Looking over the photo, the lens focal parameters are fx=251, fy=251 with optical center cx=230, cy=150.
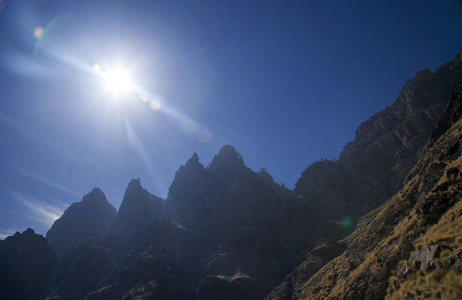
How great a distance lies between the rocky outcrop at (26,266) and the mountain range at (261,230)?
0.49 m

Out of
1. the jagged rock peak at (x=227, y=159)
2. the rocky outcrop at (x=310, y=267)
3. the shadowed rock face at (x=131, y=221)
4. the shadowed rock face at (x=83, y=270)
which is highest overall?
the jagged rock peak at (x=227, y=159)

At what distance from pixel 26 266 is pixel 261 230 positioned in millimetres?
124671

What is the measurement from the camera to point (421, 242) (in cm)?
2558

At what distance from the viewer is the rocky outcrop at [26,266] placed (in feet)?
397

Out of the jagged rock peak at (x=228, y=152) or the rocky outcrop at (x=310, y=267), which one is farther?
the jagged rock peak at (x=228, y=152)

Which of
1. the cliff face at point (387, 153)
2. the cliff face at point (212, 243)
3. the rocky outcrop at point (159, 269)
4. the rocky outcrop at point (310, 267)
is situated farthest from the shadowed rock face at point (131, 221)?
the rocky outcrop at point (310, 267)

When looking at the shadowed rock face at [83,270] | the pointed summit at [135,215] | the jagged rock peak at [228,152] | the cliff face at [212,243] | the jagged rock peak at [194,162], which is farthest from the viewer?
the jagged rock peak at [194,162]

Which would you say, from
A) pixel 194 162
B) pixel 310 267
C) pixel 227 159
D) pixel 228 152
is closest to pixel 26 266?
pixel 194 162

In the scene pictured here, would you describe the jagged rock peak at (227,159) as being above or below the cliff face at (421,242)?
above

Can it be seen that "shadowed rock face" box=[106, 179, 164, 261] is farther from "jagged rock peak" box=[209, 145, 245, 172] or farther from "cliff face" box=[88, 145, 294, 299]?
"jagged rock peak" box=[209, 145, 245, 172]

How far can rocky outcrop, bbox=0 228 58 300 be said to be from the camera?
121125 millimetres

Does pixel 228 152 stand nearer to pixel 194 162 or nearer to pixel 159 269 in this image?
pixel 194 162

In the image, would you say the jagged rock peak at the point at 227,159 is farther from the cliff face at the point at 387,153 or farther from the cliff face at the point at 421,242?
the cliff face at the point at 421,242

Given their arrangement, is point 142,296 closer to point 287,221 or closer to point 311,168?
point 287,221
